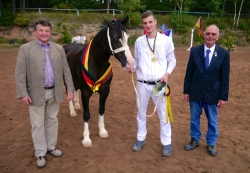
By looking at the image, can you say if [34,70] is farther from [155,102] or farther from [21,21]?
[21,21]

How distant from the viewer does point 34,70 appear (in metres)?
2.85

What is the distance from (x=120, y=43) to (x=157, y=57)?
559 mm

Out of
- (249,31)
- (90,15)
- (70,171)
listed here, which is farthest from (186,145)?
(249,31)

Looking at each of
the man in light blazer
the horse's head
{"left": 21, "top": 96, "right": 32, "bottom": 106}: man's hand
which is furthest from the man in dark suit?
{"left": 21, "top": 96, "right": 32, "bottom": 106}: man's hand

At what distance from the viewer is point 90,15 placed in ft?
76.0

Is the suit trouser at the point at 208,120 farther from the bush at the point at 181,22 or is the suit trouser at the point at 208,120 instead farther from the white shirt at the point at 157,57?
the bush at the point at 181,22

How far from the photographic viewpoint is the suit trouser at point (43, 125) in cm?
302

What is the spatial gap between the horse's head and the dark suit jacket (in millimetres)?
1052

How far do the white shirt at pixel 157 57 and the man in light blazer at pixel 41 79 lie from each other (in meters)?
1.12

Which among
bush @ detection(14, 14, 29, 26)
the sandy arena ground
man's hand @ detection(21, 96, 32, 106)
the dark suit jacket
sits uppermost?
bush @ detection(14, 14, 29, 26)

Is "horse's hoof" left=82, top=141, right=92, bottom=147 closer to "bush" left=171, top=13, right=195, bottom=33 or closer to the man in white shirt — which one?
the man in white shirt

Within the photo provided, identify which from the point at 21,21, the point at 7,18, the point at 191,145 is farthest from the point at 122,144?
the point at 7,18

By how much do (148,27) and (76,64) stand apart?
5.54 feet

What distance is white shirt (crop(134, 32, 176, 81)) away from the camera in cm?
305
